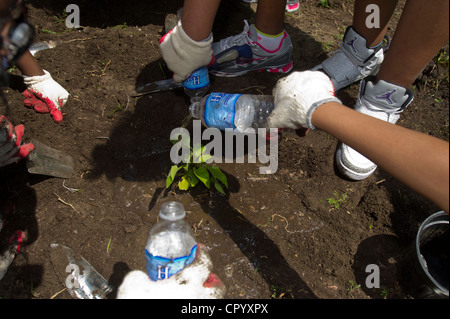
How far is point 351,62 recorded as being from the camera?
2594 mm

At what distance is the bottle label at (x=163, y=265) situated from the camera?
5.14 ft

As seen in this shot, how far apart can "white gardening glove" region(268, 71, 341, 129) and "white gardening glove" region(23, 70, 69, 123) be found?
1.67m

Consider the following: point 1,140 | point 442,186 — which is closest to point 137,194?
point 1,140

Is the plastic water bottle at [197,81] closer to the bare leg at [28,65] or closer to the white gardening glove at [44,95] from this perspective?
the white gardening glove at [44,95]

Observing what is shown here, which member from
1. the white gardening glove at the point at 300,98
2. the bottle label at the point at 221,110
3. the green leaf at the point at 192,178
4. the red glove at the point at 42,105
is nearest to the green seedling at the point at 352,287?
the white gardening glove at the point at 300,98

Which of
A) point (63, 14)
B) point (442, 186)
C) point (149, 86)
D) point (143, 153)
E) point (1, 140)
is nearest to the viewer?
point (442, 186)

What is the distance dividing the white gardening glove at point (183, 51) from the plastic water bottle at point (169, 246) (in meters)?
1.07

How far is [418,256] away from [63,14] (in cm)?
361

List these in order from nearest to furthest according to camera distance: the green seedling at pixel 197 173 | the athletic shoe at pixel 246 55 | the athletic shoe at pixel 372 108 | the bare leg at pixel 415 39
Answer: the bare leg at pixel 415 39 → the green seedling at pixel 197 173 → the athletic shoe at pixel 372 108 → the athletic shoe at pixel 246 55

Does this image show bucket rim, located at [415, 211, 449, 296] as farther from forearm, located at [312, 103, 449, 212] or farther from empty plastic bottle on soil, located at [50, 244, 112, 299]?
empty plastic bottle on soil, located at [50, 244, 112, 299]

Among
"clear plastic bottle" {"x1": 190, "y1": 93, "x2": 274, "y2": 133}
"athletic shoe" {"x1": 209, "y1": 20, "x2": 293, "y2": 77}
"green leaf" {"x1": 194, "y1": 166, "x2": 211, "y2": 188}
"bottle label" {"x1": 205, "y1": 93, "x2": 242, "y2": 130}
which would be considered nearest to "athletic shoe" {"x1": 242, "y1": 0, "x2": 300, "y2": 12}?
"athletic shoe" {"x1": 209, "y1": 20, "x2": 293, "y2": 77}

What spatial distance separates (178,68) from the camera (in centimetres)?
237

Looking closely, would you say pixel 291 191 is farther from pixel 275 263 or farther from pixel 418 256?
pixel 418 256

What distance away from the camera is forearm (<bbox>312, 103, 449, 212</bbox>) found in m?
1.16
